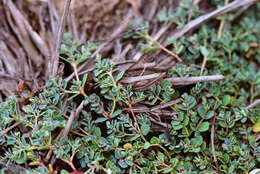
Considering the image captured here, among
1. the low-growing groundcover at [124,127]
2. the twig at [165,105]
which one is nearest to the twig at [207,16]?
the low-growing groundcover at [124,127]

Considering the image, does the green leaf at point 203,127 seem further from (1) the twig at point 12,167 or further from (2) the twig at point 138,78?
(1) the twig at point 12,167

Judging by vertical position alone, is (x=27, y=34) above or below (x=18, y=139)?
above

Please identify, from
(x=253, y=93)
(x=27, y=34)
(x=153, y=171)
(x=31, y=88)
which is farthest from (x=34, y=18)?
(x=253, y=93)

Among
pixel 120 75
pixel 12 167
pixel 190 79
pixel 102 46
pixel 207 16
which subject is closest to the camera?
pixel 12 167

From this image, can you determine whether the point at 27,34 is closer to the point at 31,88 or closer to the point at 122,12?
the point at 31,88

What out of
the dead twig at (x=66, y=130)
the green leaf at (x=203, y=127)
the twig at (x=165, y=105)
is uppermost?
the dead twig at (x=66, y=130)

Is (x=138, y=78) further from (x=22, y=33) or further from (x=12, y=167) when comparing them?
(x=22, y=33)

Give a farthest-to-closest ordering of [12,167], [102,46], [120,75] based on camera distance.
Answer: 1. [102,46]
2. [120,75]
3. [12,167]

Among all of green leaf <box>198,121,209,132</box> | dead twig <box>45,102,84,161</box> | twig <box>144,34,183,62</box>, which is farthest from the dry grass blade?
green leaf <box>198,121,209,132</box>

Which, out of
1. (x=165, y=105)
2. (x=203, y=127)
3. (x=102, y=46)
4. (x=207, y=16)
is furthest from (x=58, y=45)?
(x=207, y=16)
